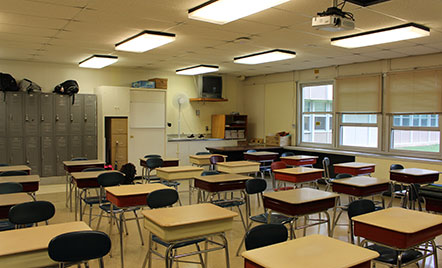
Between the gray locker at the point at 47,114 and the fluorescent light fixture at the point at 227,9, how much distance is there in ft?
19.1

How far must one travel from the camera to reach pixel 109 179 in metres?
5.34

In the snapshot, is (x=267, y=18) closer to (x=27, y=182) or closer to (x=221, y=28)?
(x=221, y=28)

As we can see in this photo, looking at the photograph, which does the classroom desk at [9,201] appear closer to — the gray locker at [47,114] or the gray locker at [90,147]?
the gray locker at [47,114]

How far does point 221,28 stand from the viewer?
5496 mm

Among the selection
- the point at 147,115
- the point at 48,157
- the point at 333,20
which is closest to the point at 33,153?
the point at 48,157

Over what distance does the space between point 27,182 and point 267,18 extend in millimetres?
3987

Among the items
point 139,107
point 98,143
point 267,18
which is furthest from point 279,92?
point 267,18

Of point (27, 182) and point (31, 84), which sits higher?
point (31, 84)

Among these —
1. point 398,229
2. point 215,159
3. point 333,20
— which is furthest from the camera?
point 215,159

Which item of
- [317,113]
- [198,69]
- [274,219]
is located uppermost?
[198,69]

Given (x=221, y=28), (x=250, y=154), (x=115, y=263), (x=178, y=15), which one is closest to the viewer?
(x=115, y=263)

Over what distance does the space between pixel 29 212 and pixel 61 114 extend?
608 cm

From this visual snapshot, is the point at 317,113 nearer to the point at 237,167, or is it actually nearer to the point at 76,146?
the point at 237,167

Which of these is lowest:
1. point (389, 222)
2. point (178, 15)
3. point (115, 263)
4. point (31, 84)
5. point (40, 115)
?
point (115, 263)
